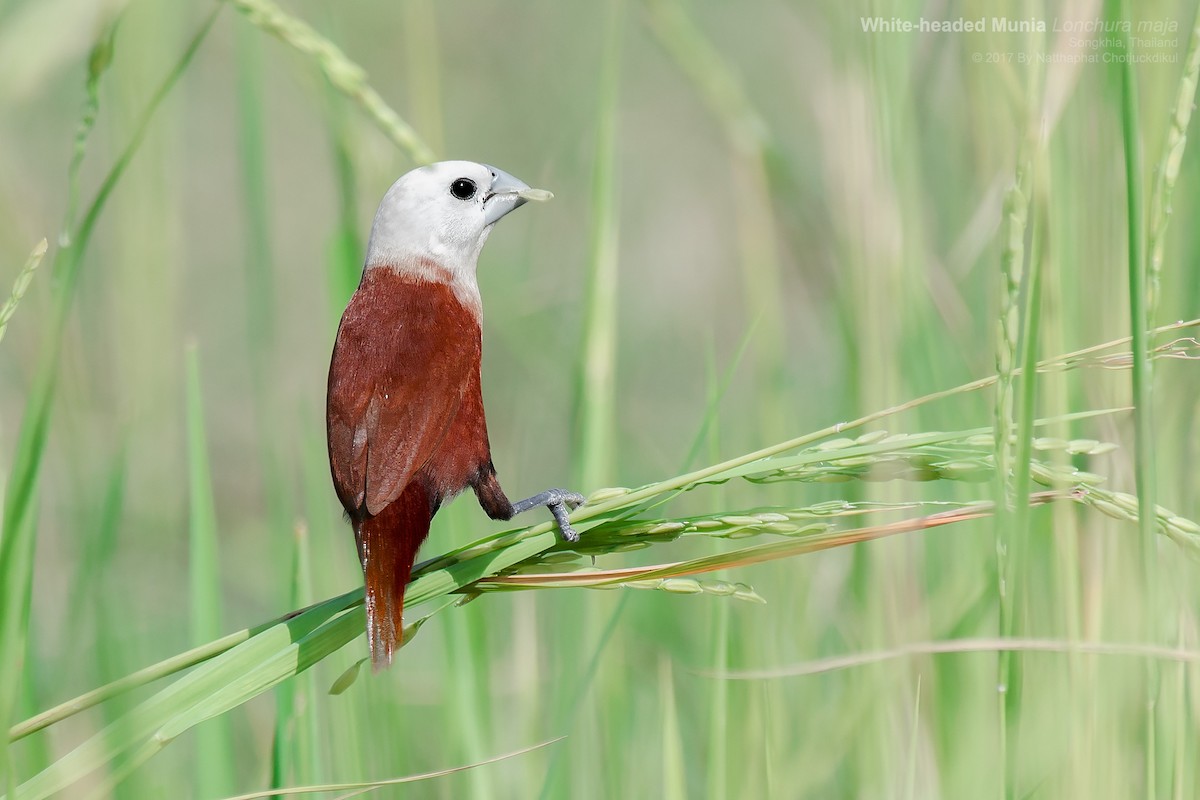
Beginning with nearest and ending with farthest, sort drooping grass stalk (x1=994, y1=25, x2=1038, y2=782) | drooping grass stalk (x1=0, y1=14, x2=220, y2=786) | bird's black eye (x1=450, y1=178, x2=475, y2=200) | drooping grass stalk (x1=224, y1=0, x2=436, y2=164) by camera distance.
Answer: drooping grass stalk (x1=994, y1=25, x2=1038, y2=782) < drooping grass stalk (x1=0, y1=14, x2=220, y2=786) < drooping grass stalk (x1=224, y1=0, x2=436, y2=164) < bird's black eye (x1=450, y1=178, x2=475, y2=200)

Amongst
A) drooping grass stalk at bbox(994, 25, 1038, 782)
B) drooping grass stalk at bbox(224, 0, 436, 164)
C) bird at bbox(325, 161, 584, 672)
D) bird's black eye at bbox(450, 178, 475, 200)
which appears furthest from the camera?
bird's black eye at bbox(450, 178, 475, 200)

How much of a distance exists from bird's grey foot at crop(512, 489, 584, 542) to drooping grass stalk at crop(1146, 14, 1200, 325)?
0.58 meters

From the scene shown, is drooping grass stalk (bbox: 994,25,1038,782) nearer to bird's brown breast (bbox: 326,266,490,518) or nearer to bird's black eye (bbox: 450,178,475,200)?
bird's brown breast (bbox: 326,266,490,518)

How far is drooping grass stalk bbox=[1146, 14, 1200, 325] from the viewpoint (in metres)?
0.86

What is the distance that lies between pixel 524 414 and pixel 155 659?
41.4 inches

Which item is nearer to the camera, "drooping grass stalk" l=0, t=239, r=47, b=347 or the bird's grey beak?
"drooping grass stalk" l=0, t=239, r=47, b=347

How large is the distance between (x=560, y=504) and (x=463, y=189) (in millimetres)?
581

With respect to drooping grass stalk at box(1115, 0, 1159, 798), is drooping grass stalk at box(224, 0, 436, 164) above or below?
above

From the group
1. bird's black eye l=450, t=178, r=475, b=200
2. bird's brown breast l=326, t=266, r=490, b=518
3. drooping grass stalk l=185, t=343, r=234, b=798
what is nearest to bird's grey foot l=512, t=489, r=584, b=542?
bird's brown breast l=326, t=266, r=490, b=518

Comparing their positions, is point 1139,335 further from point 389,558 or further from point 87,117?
point 87,117

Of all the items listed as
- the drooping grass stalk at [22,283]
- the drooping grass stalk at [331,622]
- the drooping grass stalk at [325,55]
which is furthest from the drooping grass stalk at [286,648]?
the drooping grass stalk at [325,55]

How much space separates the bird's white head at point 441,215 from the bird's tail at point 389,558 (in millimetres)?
422

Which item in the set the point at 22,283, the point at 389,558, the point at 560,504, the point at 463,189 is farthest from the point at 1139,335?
the point at 463,189

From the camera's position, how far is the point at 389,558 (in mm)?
1191
